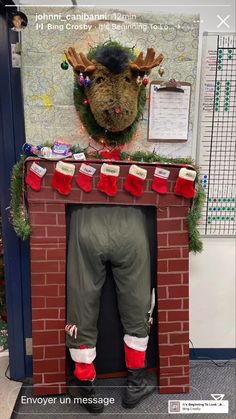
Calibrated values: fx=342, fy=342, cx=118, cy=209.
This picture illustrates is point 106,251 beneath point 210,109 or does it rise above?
beneath

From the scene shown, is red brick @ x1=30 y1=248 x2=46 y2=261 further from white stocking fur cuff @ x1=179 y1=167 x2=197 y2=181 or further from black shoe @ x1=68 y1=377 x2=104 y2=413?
white stocking fur cuff @ x1=179 y1=167 x2=197 y2=181

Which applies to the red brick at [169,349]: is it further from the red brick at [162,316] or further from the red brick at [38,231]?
the red brick at [38,231]

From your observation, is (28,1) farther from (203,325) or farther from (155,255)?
(203,325)

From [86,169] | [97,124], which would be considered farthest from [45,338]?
[97,124]

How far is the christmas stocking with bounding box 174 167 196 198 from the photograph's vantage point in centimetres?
156

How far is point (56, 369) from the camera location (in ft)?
5.56

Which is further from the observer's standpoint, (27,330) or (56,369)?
(27,330)

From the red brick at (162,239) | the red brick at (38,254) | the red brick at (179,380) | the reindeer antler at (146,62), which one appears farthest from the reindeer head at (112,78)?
the red brick at (179,380)

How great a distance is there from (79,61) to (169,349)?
1.43 meters

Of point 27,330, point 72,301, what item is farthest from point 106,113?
point 27,330

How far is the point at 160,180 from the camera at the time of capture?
1577 millimetres

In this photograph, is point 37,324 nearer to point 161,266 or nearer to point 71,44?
point 161,266

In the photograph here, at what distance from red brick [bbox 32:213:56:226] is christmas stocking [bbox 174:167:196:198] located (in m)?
0.59

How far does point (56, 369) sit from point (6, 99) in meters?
1.33
